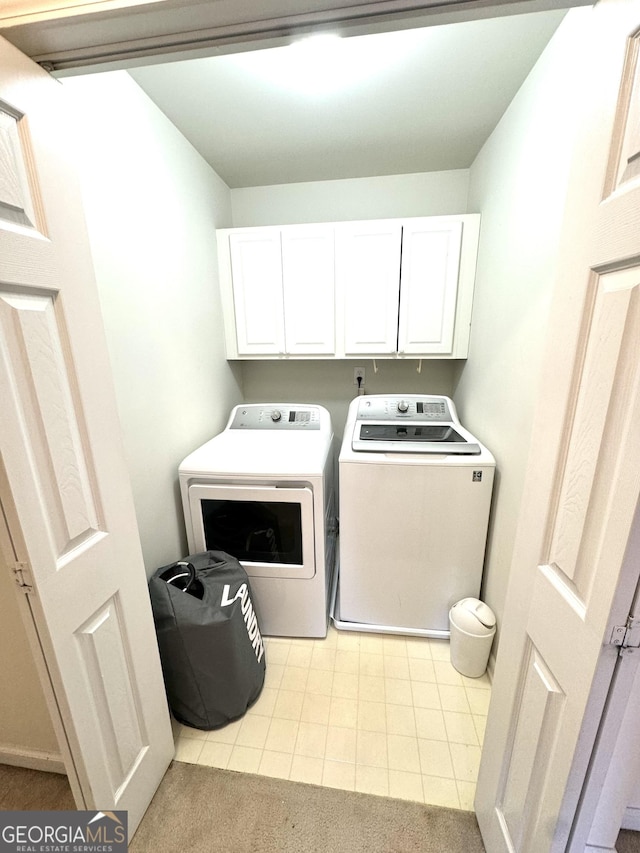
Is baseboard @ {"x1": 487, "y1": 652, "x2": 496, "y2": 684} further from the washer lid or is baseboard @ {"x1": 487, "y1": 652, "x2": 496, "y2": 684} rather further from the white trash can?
the washer lid

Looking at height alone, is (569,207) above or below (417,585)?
above

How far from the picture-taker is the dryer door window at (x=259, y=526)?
1.52 metres

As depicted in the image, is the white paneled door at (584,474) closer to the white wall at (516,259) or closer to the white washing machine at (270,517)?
the white wall at (516,259)

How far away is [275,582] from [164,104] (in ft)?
7.17

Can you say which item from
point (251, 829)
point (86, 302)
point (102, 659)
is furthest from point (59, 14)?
point (251, 829)

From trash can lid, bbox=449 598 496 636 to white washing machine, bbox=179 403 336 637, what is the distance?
0.63 m

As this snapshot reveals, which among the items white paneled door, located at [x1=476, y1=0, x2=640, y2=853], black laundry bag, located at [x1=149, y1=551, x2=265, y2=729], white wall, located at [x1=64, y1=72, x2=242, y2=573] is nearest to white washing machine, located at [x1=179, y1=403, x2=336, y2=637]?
white wall, located at [x1=64, y1=72, x2=242, y2=573]

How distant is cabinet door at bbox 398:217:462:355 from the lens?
1817 millimetres

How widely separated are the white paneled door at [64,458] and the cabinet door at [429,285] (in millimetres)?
1555

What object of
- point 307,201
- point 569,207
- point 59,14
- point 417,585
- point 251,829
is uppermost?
point 307,201

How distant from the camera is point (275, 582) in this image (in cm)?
165

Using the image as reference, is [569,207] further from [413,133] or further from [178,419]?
[178,419]

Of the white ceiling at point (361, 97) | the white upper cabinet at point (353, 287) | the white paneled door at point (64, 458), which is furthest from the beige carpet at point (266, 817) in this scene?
the white ceiling at point (361, 97)

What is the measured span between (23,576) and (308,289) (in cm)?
177
